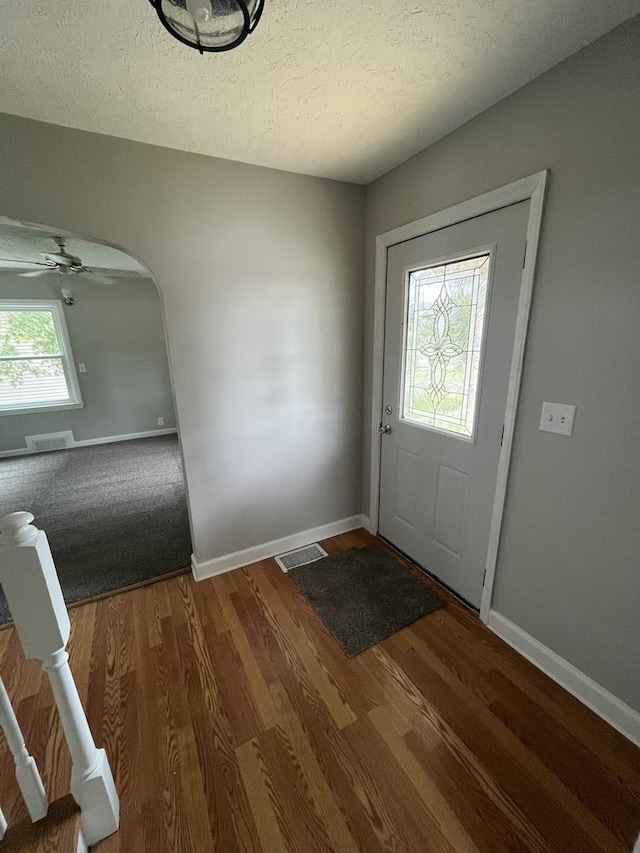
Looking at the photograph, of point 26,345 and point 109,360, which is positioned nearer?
point 26,345

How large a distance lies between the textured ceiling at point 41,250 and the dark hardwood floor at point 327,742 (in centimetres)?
226

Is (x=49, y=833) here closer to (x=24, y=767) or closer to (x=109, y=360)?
(x=24, y=767)

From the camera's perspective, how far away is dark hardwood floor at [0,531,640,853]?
3.29 feet

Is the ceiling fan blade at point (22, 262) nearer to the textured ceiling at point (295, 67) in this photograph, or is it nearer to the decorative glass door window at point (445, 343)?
the textured ceiling at point (295, 67)

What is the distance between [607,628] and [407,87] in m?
2.24

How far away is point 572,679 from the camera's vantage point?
54.3 inches

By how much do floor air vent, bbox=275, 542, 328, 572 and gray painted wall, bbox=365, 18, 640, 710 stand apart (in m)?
1.24

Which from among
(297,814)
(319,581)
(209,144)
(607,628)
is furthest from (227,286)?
(607,628)

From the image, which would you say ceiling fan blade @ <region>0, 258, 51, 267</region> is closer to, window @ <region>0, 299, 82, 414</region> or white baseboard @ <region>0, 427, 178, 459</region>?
window @ <region>0, 299, 82, 414</region>

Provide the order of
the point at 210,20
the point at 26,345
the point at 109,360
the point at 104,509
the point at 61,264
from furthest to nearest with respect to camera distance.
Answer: the point at 109,360 → the point at 26,345 → the point at 61,264 → the point at 104,509 → the point at 210,20

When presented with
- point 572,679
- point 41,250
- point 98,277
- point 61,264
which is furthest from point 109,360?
point 572,679

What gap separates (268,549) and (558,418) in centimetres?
189

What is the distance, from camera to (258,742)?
123 centimetres

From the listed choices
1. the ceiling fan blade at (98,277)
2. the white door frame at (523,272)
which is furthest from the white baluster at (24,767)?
the ceiling fan blade at (98,277)
